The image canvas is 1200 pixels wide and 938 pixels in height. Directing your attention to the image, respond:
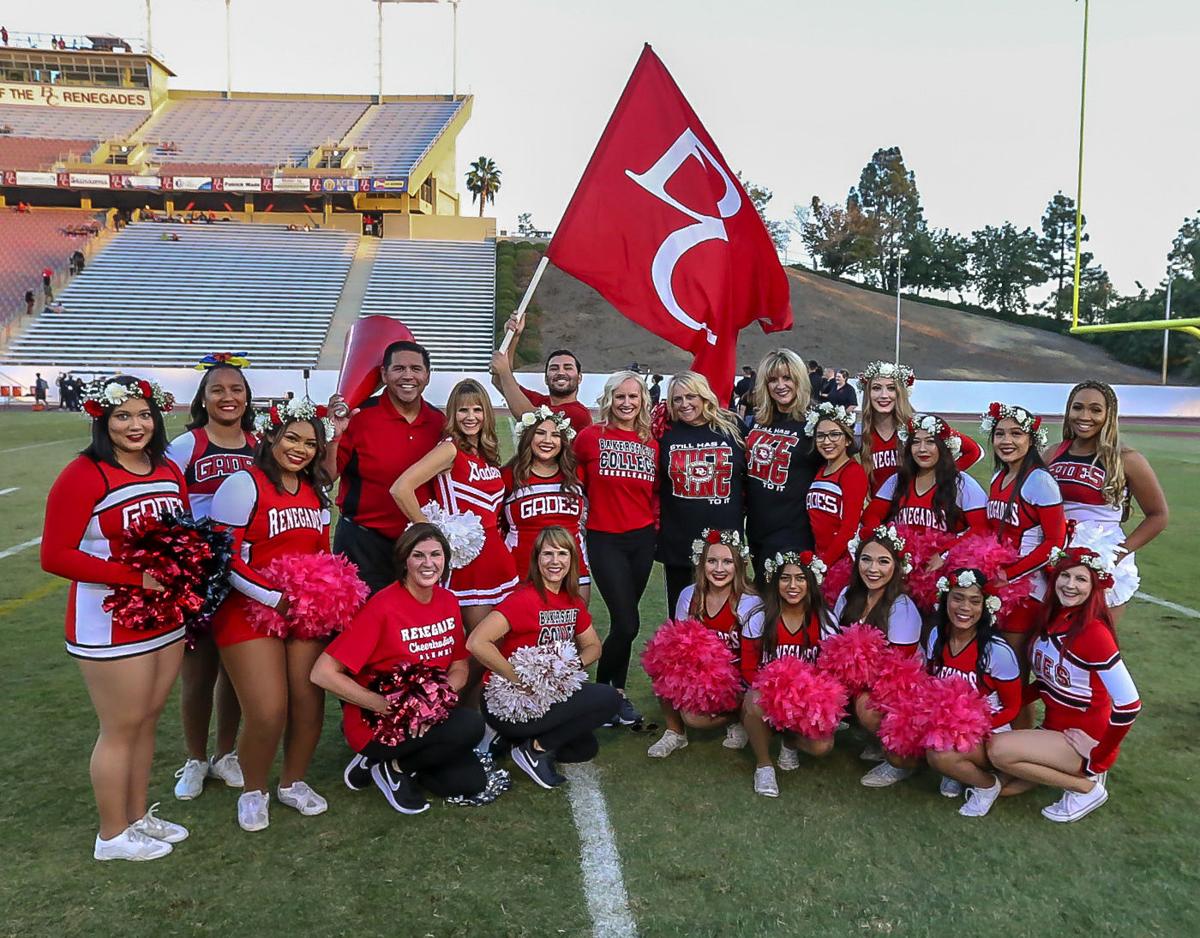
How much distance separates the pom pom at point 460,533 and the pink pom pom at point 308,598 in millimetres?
501

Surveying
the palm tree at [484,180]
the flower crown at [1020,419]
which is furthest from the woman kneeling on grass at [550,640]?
the palm tree at [484,180]

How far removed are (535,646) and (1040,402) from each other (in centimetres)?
2929

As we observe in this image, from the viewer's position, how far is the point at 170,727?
4.45 meters

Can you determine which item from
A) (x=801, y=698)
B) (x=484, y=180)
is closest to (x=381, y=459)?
(x=801, y=698)

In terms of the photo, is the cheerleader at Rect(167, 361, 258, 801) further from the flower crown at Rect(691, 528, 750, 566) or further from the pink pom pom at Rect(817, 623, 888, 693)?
the pink pom pom at Rect(817, 623, 888, 693)

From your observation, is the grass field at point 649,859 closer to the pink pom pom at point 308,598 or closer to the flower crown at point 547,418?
the pink pom pom at point 308,598

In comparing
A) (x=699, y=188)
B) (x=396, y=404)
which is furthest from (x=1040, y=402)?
(x=396, y=404)

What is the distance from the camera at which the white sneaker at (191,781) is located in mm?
3605

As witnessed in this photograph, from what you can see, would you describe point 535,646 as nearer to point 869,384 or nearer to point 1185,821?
point 869,384

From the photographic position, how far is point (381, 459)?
3.95 m

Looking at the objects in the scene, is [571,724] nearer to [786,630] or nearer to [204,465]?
[786,630]

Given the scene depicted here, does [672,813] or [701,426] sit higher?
[701,426]

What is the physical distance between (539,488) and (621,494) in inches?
15.9

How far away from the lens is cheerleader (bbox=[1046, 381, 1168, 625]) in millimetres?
3855
